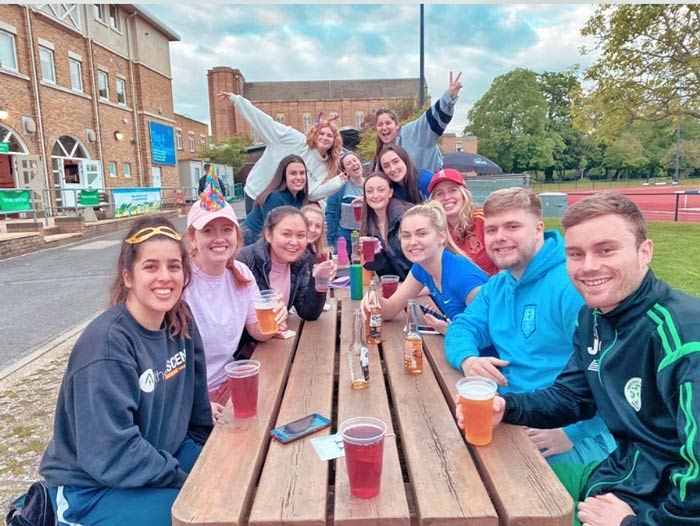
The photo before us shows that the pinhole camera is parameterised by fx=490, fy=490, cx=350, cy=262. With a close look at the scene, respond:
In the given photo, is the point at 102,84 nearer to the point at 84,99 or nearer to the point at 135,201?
the point at 84,99

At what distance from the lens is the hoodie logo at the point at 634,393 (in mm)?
1575

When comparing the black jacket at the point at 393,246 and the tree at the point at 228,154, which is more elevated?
the tree at the point at 228,154

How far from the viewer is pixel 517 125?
5447 centimetres

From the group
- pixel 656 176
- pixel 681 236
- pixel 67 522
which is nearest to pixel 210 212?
pixel 67 522

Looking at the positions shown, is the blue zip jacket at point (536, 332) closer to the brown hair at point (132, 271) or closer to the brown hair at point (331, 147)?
the brown hair at point (132, 271)

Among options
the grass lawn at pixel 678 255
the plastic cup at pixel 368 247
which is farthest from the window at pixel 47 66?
the plastic cup at pixel 368 247

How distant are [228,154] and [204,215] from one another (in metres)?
37.3

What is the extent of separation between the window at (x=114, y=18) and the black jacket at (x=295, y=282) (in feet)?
84.5

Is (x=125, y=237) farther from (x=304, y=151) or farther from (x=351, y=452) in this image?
(x=304, y=151)

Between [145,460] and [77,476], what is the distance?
27 cm

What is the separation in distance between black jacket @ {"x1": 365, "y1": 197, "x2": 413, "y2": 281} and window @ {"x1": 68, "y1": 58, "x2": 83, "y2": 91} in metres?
21.3

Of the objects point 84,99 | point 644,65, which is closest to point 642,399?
point 644,65

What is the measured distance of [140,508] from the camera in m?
1.67

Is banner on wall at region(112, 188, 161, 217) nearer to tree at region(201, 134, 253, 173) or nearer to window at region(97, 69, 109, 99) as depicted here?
window at region(97, 69, 109, 99)
